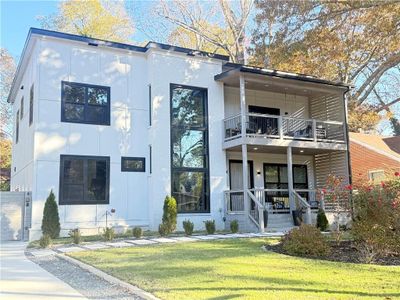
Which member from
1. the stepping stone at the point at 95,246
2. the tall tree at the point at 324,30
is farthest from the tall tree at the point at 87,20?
the stepping stone at the point at 95,246

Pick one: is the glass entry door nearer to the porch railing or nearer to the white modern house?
the white modern house

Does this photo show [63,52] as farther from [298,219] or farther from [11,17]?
[298,219]

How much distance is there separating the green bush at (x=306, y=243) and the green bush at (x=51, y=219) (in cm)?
784

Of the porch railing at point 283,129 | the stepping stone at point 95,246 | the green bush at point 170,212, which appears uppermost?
the porch railing at point 283,129

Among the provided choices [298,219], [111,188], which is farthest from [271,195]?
[111,188]

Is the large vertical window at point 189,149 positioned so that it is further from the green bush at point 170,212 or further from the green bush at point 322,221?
the green bush at point 322,221

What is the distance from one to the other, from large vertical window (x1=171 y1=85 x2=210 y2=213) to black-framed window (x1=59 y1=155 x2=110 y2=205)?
2623 mm

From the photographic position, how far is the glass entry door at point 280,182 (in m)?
18.5

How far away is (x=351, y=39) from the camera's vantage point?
1789 cm

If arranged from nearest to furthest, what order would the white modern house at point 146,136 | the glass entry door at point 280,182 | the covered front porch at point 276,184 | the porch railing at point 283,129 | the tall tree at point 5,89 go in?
1. the white modern house at point 146,136
2. the covered front porch at point 276,184
3. the porch railing at point 283,129
4. the glass entry door at point 280,182
5. the tall tree at point 5,89

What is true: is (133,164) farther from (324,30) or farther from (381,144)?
(381,144)

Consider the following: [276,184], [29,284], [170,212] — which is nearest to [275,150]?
[276,184]

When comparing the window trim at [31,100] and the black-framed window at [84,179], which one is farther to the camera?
the window trim at [31,100]

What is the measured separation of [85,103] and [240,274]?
35.6 ft
